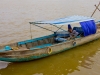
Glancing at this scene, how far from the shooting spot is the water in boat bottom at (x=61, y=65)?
895cm

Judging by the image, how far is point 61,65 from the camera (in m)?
9.63

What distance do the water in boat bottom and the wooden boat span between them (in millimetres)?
362

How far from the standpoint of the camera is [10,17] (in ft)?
60.7

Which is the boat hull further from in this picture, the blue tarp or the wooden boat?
the blue tarp

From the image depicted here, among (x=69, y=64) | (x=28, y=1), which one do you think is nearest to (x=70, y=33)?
(x=69, y=64)

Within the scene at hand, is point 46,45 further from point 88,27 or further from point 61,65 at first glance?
point 88,27

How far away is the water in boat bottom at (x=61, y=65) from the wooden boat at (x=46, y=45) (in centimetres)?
36

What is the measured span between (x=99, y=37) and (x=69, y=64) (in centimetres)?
383

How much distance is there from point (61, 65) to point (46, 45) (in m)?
1.59

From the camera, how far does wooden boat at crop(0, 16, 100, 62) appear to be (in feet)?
28.5

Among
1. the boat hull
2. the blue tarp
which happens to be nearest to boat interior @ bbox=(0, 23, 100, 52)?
the boat hull

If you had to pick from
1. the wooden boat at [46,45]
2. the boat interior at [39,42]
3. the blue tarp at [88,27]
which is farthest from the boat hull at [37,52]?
the blue tarp at [88,27]

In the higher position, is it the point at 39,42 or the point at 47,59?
the point at 39,42

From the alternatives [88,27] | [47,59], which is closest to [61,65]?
[47,59]
